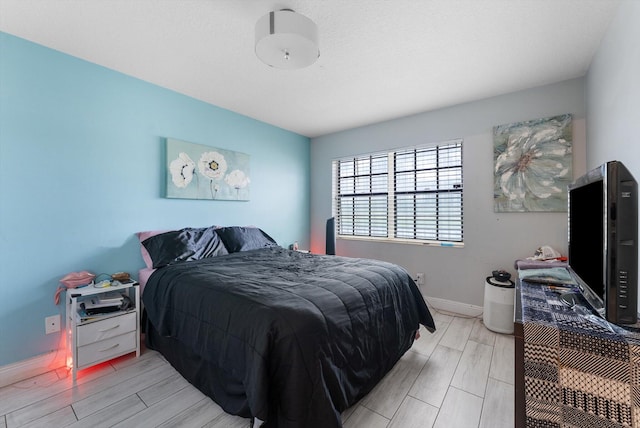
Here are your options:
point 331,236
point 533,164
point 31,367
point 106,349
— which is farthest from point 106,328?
point 533,164

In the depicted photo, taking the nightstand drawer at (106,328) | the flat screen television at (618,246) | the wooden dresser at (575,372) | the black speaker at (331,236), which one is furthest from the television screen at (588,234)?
the nightstand drawer at (106,328)

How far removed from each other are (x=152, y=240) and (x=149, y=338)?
89cm

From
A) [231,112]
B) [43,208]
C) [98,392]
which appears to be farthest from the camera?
[231,112]

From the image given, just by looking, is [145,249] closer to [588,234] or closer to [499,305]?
[588,234]

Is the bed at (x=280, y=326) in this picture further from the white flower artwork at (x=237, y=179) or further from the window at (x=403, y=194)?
the window at (x=403, y=194)

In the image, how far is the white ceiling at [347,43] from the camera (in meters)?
1.72

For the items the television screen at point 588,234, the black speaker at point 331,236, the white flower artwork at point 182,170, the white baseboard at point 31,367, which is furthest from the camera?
the black speaker at point 331,236

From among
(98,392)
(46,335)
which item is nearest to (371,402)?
(98,392)

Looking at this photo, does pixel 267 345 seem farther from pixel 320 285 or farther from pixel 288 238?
pixel 288 238

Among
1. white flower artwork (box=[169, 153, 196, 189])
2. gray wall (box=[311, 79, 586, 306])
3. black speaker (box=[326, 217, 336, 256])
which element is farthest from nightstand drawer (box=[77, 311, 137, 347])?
gray wall (box=[311, 79, 586, 306])

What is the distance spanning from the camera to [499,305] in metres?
2.64

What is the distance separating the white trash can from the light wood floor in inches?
15.6

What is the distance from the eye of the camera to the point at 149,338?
7.75 feet

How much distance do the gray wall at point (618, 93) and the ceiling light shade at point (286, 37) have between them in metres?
1.80
